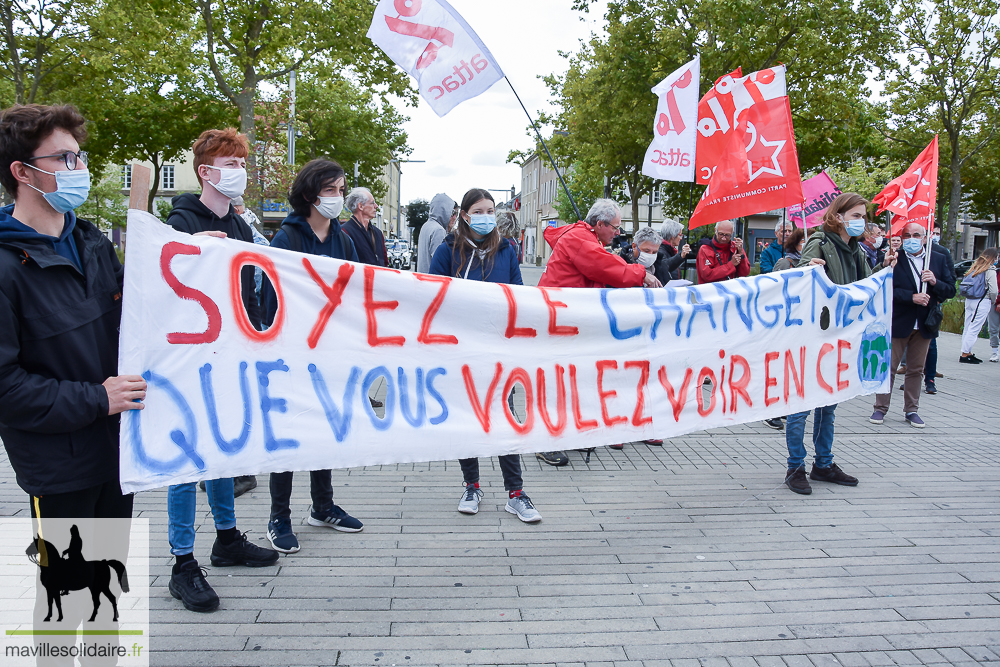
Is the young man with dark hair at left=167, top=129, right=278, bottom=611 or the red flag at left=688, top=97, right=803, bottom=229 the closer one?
the young man with dark hair at left=167, top=129, right=278, bottom=611

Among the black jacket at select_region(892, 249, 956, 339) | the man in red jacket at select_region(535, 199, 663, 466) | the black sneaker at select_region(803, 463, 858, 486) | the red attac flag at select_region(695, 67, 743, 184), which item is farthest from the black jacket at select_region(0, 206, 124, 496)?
the black jacket at select_region(892, 249, 956, 339)

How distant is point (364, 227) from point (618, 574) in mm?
4465

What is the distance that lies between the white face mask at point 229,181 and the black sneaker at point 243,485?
217cm

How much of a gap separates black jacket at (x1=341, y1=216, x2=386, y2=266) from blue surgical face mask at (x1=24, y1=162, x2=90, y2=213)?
3.69m

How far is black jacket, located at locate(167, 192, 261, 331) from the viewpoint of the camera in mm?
3328

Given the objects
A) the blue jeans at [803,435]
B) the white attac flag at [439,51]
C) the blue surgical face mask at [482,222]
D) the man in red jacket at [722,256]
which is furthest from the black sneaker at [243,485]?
the man in red jacket at [722,256]

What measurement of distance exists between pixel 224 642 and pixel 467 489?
1.92 m

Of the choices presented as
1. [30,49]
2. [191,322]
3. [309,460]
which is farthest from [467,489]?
[30,49]

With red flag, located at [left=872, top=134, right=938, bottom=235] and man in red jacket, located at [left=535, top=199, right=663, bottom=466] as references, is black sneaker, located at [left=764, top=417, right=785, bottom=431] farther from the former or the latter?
man in red jacket, located at [left=535, top=199, right=663, bottom=466]

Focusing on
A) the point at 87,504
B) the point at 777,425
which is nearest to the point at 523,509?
the point at 87,504

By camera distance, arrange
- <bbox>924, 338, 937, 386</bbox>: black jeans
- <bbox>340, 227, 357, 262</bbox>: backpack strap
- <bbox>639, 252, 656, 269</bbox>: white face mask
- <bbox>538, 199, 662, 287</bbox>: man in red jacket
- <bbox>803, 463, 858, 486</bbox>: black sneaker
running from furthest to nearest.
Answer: <bbox>924, 338, 937, 386</bbox>: black jeans < <bbox>639, 252, 656, 269</bbox>: white face mask < <bbox>803, 463, 858, 486</bbox>: black sneaker < <bbox>538, 199, 662, 287</bbox>: man in red jacket < <bbox>340, 227, 357, 262</bbox>: backpack strap

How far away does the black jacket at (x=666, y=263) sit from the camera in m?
7.71

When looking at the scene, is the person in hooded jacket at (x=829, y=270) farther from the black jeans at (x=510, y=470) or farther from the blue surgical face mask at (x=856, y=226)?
the black jeans at (x=510, y=470)

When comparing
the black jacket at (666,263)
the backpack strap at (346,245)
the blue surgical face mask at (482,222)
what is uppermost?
the blue surgical face mask at (482,222)
